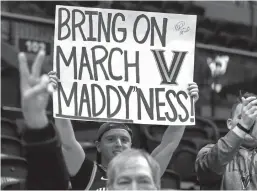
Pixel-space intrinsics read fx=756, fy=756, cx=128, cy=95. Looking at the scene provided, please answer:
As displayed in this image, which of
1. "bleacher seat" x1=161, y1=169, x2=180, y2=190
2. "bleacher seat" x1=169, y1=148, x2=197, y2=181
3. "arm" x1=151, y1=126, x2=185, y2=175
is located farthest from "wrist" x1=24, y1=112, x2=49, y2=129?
"bleacher seat" x1=169, y1=148, x2=197, y2=181

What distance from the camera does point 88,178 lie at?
11.1 ft

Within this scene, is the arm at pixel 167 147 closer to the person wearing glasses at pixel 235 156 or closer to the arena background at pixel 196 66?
the person wearing glasses at pixel 235 156

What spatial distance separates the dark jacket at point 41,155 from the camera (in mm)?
2371

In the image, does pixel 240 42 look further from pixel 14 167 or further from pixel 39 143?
pixel 39 143

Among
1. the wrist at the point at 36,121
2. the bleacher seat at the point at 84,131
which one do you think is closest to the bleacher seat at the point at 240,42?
the bleacher seat at the point at 84,131

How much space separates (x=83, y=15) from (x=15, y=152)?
306 cm

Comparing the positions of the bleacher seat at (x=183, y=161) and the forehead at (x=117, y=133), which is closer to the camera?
the forehead at (x=117, y=133)

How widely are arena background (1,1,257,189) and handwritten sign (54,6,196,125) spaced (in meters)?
1.84

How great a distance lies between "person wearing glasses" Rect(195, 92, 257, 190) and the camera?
343 centimetres

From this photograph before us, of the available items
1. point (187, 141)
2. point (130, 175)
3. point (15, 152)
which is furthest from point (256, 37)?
point (130, 175)

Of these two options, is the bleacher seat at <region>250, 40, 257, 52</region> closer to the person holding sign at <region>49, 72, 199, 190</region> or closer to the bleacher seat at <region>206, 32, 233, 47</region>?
the bleacher seat at <region>206, 32, 233, 47</region>

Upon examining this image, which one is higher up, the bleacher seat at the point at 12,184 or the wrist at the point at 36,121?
the wrist at the point at 36,121

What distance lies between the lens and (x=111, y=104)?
3.61m

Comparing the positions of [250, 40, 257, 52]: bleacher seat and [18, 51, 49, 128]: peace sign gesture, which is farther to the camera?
[250, 40, 257, 52]: bleacher seat
